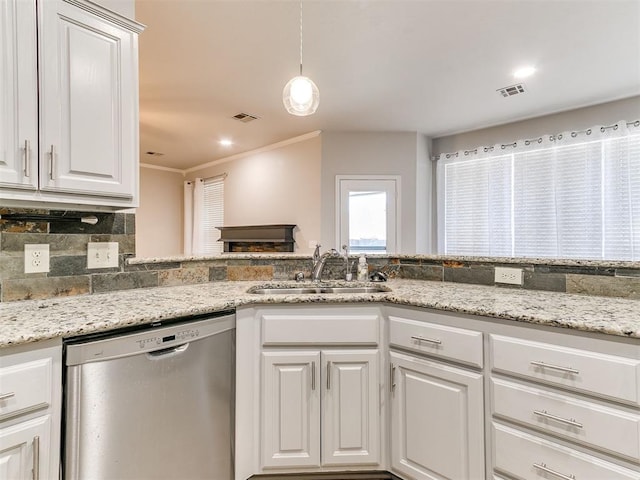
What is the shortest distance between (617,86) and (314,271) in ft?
11.5

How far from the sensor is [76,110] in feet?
4.20

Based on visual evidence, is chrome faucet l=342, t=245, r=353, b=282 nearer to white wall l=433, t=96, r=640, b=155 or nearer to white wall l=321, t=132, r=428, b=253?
white wall l=321, t=132, r=428, b=253

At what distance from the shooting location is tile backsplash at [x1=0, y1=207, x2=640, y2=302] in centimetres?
136

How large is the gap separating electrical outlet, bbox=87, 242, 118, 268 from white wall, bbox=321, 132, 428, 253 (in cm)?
301

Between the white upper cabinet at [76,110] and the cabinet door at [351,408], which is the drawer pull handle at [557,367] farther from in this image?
the white upper cabinet at [76,110]

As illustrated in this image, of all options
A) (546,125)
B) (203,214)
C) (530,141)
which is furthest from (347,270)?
(203,214)

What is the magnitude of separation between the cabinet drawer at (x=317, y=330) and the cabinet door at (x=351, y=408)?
0.07 metres

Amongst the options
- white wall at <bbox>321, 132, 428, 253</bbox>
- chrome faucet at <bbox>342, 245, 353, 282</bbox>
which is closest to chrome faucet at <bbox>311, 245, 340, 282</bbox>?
chrome faucet at <bbox>342, 245, 353, 282</bbox>

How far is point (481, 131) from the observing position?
433cm

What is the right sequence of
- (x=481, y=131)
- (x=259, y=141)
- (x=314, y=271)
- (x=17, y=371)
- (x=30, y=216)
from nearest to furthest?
(x=17, y=371), (x=30, y=216), (x=314, y=271), (x=481, y=131), (x=259, y=141)

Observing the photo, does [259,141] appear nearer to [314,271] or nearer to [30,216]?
[314,271]

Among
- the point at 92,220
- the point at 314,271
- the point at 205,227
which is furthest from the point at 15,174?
the point at 205,227

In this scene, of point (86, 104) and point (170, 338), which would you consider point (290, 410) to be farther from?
point (86, 104)

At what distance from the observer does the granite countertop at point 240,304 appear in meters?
1.03
